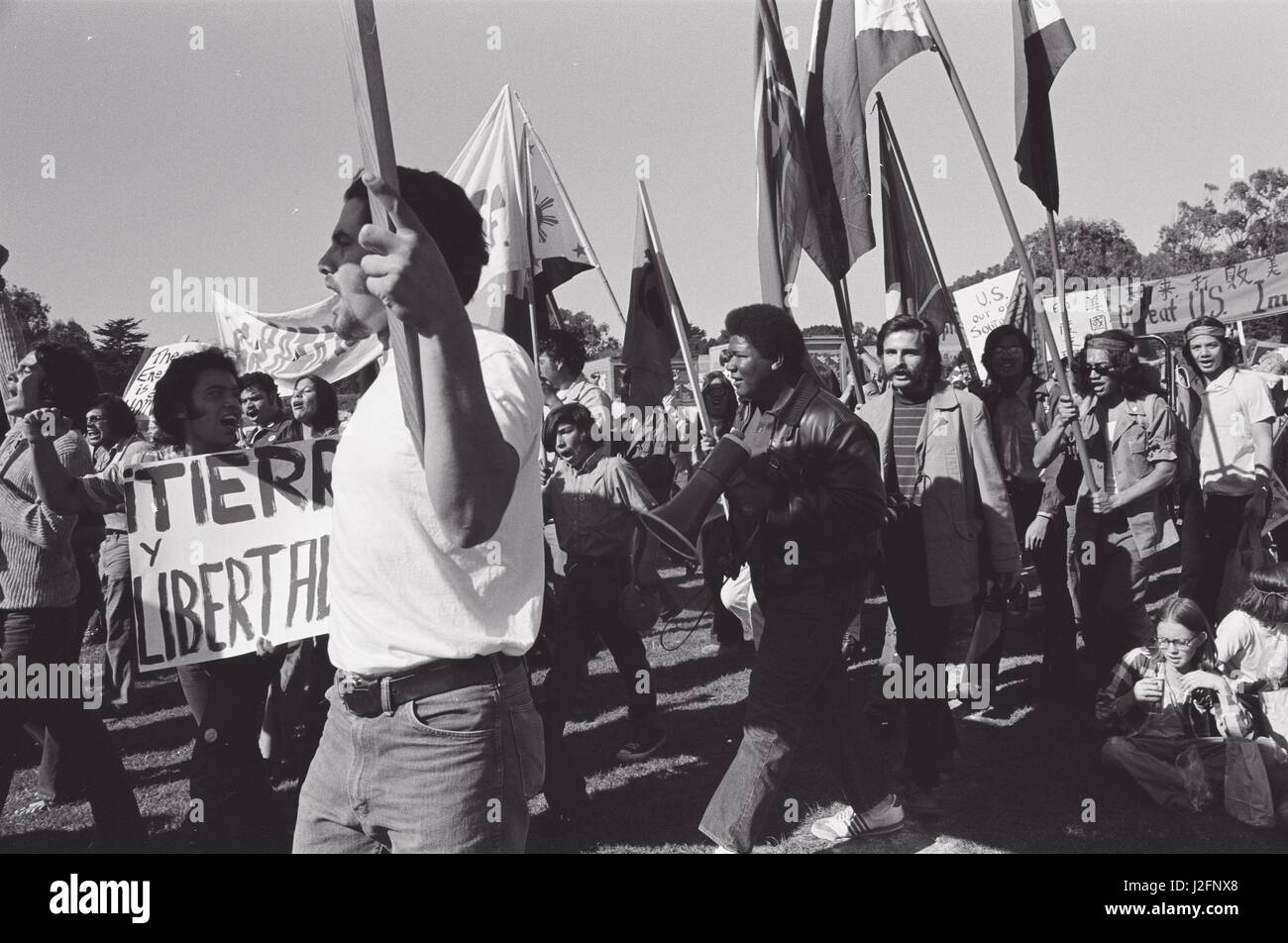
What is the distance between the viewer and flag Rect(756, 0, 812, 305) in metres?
5.25

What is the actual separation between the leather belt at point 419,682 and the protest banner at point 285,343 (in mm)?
8083

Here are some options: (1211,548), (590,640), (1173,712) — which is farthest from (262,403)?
(1211,548)

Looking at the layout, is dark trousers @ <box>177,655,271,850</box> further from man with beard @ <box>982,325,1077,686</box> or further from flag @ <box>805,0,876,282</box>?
man with beard @ <box>982,325,1077,686</box>

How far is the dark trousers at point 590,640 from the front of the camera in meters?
4.69

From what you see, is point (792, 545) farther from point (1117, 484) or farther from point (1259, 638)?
point (1117, 484)

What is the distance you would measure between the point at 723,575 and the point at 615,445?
3.34 m

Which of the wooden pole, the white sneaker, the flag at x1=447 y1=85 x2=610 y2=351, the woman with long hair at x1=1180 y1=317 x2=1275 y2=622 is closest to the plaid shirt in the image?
the white sneaker

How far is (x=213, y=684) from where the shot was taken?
3.81 metres

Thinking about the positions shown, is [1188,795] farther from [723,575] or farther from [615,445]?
[615,445]

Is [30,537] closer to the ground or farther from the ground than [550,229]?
closer to the ground

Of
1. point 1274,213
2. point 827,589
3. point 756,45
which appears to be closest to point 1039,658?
point 827,589

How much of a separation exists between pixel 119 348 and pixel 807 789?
49.6 metres

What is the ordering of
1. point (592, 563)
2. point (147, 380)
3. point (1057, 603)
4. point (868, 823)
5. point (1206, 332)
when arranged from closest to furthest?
1. point (868, 823)
2. point (592, 563)
3. point (1057, 603)
4. point (1206, 332)
5. point (147, 380)

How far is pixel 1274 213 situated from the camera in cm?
4444
